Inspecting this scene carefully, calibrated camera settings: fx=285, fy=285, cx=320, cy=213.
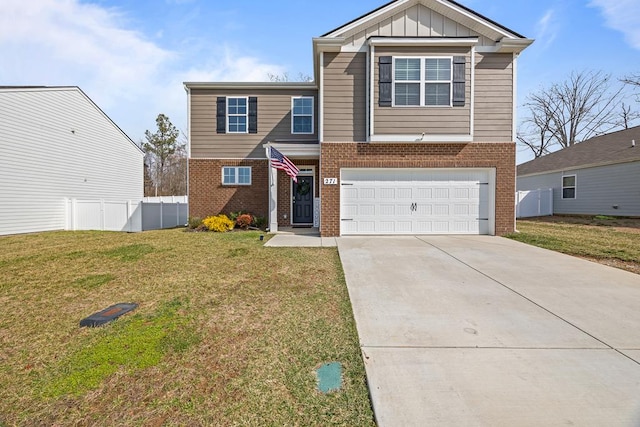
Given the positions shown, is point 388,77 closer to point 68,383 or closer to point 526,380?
point 526,380

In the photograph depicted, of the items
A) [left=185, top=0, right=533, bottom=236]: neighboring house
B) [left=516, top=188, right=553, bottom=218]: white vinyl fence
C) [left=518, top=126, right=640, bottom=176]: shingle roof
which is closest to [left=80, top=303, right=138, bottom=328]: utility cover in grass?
[left=185, top=0, right=533, bottom=236]: neighboring house

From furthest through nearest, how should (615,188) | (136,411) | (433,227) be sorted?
1. (615,188)
2. (433,227)
3. (136,411)

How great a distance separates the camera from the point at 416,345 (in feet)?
9.42

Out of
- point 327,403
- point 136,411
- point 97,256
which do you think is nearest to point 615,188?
point 327,403

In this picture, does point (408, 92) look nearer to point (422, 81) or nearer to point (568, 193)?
point (422, 81)

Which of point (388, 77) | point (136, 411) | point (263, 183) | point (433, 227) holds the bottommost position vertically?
point (136, 411)

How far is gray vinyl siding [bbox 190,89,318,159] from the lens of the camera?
12.5 m

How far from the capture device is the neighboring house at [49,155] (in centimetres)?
1127

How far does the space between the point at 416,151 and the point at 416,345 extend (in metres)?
7.48

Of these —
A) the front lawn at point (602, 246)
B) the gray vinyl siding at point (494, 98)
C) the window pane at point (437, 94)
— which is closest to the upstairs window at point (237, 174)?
the window pane at point (437, 94)

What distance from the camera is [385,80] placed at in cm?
883

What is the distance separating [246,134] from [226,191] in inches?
105

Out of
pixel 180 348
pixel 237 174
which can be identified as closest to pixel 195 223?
pixel 237 174

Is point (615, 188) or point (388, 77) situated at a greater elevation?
point (388, 77)
